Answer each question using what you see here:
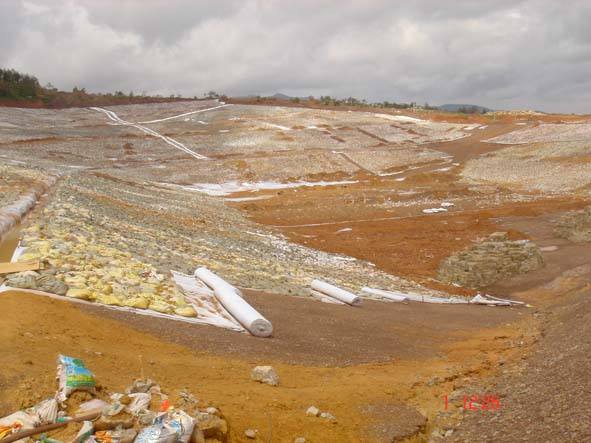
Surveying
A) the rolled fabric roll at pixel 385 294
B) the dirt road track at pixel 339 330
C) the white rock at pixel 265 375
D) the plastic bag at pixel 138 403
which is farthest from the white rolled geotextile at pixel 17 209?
the rolled fabric roll at pixel 385 294

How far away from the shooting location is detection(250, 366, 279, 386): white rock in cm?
707

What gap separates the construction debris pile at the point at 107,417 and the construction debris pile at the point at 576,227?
2281 cm

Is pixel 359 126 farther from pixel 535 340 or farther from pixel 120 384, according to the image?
pixel 120 384

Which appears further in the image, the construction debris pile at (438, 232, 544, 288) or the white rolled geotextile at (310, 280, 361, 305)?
the construction debris pile at (438, 232, 544, 288)

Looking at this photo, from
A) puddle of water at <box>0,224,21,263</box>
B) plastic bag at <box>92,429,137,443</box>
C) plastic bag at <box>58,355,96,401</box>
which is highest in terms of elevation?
puddle of water at <box>0,224,21,263</box>

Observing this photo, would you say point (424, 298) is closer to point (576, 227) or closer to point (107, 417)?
point (107, 417)

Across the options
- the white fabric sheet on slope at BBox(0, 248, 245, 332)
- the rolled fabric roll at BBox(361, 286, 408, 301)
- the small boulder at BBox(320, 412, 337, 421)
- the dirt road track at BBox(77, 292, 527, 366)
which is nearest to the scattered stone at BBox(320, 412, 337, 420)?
the small boulder at BBox(320, 412, 337, 421)

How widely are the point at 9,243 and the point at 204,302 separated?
482cm

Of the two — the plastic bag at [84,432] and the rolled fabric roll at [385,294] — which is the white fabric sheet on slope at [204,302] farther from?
the rolled fabric roll at [385,294]

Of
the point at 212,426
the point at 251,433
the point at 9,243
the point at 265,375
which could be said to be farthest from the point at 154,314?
the point at 9,243

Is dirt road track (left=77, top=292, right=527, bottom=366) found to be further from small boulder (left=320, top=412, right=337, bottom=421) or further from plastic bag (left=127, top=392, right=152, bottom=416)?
plastic bag (left=127, top=392, right=152, bottom=416)

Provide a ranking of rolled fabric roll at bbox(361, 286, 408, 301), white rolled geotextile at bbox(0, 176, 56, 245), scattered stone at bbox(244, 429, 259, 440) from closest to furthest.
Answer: scattered stone at bbox(244, 429, 259, 440) < white rolled geotextile at bbox(0, 176, 56, 245) < rolled fabric roll at bbox(361, 286, 408, 301)

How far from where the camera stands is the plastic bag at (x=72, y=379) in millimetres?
5188

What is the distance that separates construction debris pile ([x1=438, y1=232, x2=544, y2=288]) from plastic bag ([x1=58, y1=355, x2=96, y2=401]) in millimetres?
16130
